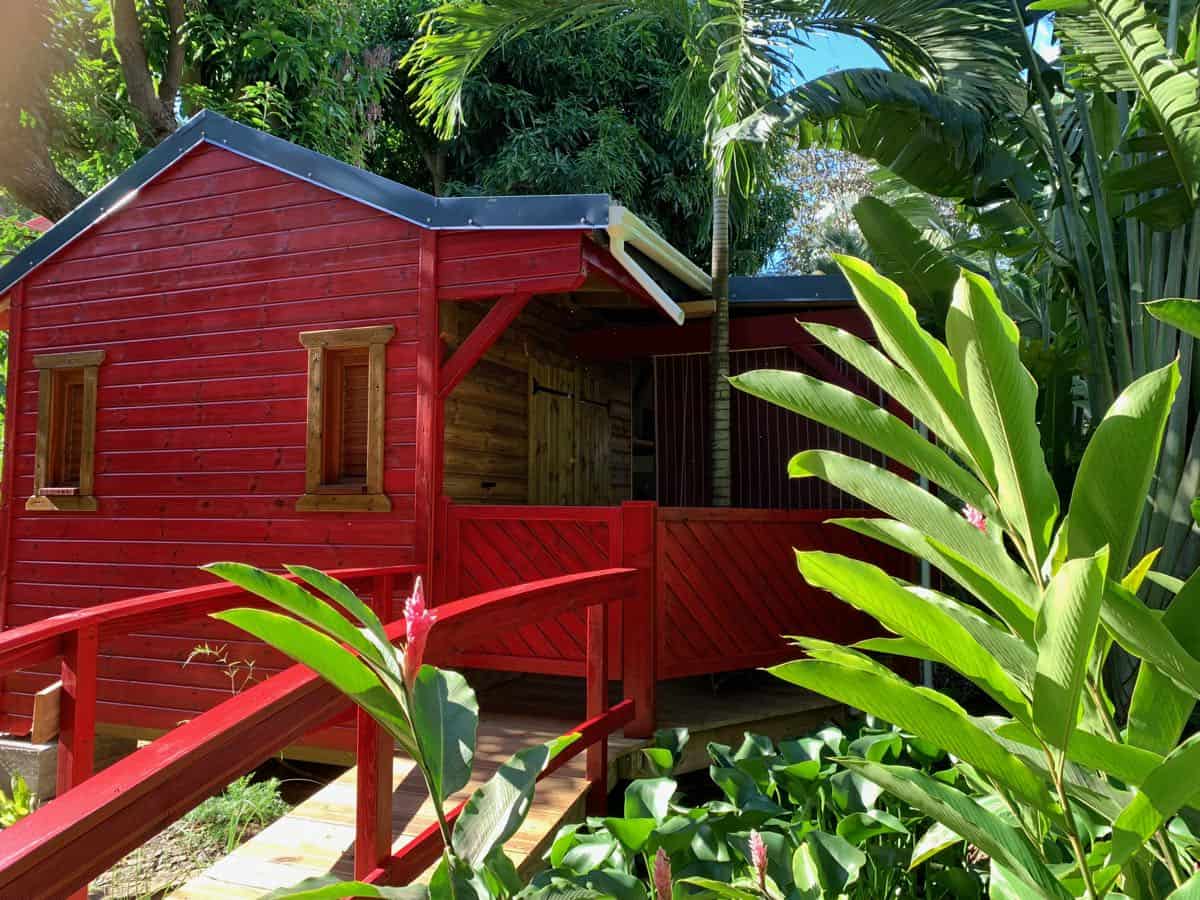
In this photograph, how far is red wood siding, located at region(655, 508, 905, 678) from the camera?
15.7ft

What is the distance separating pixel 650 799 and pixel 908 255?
14.7 ft

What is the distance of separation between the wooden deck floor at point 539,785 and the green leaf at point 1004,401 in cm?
243

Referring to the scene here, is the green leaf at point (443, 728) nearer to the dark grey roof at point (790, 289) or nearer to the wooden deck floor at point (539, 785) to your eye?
the wooden deck floor at point (539, 785)

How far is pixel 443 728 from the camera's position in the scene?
41.9 inches

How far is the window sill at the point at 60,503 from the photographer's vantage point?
259 inches

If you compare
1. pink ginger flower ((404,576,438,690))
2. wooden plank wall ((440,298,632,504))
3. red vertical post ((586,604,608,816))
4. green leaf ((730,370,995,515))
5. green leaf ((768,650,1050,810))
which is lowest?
red vertical post ((586,604,608,816))

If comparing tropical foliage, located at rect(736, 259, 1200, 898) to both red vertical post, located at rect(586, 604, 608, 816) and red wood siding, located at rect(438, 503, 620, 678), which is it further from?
red wood siding, located at rect(438, 503, 620, 678)

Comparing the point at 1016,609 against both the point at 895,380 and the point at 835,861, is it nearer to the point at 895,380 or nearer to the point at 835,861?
the point at 895,380

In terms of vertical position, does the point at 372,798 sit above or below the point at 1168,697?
below

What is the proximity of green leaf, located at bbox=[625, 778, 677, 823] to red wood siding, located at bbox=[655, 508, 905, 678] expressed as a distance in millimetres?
2700

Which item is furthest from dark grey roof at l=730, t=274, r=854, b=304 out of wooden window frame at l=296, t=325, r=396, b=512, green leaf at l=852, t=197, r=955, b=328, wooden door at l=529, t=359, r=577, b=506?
wooden window frame at l=296, t=325, r=396, b=512

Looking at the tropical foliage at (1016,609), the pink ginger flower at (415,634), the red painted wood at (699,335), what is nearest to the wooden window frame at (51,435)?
the red painted wood at (699,335)

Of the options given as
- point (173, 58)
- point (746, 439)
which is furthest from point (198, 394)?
point (173, 58)

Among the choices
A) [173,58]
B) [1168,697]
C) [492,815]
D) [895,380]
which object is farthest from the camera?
[173,58]
